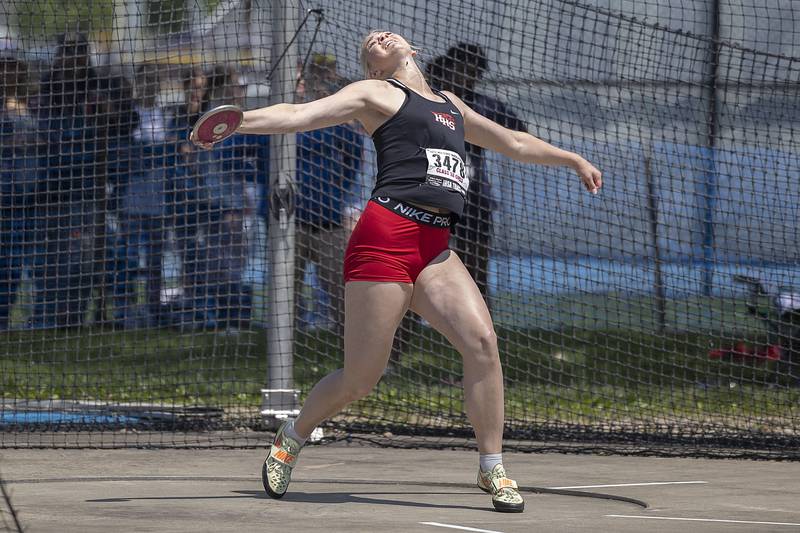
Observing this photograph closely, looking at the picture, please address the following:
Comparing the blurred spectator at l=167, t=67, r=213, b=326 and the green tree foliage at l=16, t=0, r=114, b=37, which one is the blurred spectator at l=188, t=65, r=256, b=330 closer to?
the blurred spectator at l=167, t=67, r=213, b=326

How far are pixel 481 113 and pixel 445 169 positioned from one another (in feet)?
14.0

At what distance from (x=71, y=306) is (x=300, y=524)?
6.81 m

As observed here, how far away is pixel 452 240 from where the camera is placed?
30.7ft

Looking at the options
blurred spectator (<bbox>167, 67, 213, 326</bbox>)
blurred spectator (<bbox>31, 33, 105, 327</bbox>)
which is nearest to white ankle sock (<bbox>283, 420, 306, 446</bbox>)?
blurred spectator (<bbox>167, 67, 213, 326</bbox>)

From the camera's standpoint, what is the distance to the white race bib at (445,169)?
15.5 feet

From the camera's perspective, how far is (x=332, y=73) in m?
8.33

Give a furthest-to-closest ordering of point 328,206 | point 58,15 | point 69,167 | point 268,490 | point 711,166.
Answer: point 711,166 → point 58,15 → point 69,167 → point 328,206 → point 268,490

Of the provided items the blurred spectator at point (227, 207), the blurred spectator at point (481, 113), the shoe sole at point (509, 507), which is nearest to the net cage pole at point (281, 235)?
the blurred spectator at point (227, 207)

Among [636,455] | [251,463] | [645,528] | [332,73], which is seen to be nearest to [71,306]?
[332,73]

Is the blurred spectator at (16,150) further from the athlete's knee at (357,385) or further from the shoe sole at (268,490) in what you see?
the athlete's knee at (357,385)

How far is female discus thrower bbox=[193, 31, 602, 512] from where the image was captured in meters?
4.68

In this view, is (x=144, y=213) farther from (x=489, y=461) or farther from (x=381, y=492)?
(x=489, y=461)

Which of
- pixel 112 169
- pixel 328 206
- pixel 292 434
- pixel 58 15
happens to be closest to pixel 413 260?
pixel 292 434

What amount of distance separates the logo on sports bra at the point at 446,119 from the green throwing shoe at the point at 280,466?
1357mm
